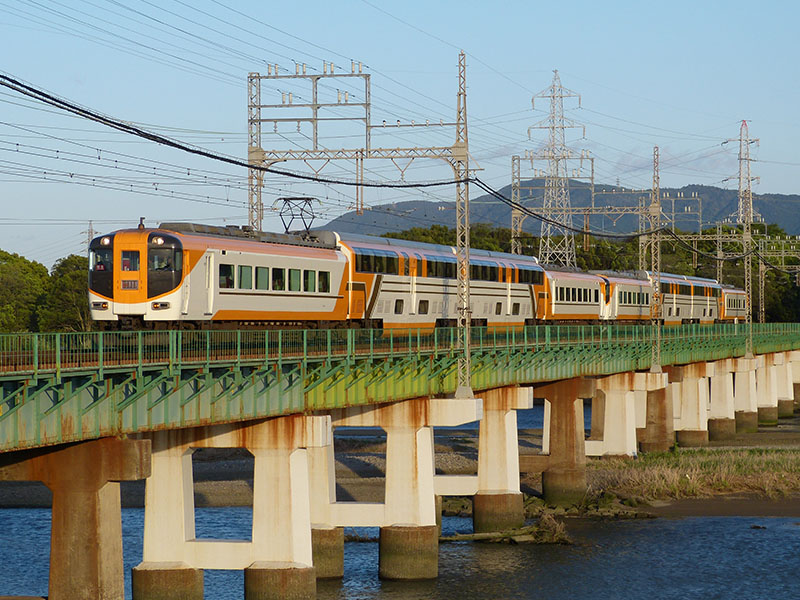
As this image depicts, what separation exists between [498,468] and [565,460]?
8.74 m

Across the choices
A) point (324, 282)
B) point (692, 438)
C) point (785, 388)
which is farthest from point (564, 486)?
point (785, 388)

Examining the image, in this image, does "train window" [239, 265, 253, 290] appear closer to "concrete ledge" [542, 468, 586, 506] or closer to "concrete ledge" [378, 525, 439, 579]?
"concrete ledge" [378, 525, 439, 579]

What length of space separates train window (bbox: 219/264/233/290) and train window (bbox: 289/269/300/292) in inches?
145

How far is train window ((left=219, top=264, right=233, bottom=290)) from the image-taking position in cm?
3872

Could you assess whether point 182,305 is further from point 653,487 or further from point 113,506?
point 653,487

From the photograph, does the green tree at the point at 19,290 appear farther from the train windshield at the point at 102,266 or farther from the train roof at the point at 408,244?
the train windshield at the point at 102,266

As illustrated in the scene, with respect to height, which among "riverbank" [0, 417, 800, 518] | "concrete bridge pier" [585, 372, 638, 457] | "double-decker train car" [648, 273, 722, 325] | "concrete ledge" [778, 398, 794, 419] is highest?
"double-decker train car" [648, 273, 722, 325]

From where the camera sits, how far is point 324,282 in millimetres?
45281

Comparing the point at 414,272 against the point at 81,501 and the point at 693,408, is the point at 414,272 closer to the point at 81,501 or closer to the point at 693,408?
the point at 81,501

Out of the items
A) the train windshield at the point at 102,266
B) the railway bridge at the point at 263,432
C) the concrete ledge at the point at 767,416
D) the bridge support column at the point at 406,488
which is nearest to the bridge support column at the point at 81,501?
the railway bridge at the point at 263,432

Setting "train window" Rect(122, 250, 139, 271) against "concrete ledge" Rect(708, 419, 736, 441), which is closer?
"train window" Rect(122, 250, 139, 271)

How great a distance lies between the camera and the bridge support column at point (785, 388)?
11741 cm

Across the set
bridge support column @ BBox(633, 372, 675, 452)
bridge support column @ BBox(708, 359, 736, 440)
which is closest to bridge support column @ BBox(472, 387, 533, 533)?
bridge support column @ BBox(633, 372, 675, 452)

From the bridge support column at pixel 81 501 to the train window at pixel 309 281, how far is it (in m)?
17.1
